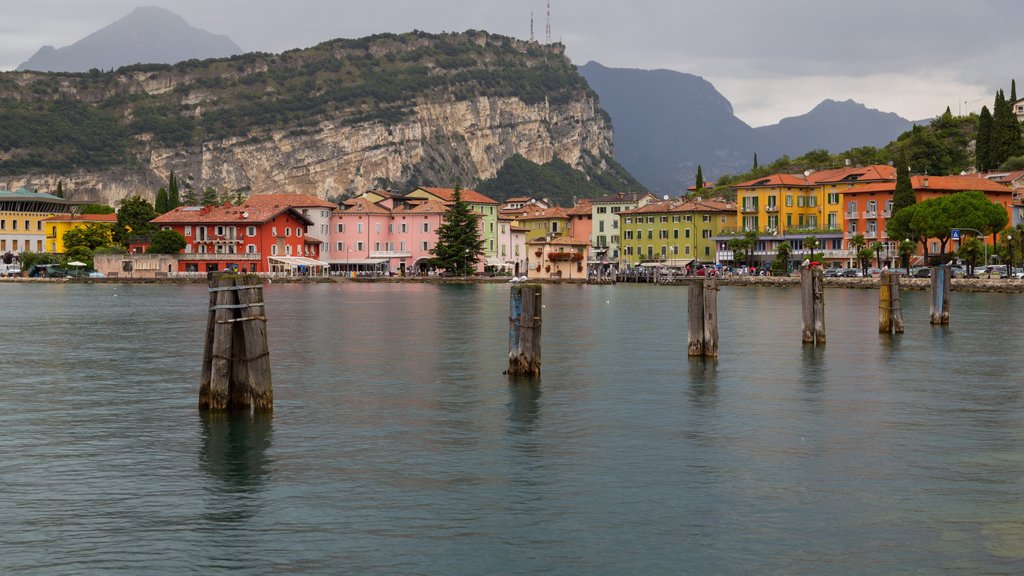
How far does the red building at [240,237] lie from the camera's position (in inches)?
5531

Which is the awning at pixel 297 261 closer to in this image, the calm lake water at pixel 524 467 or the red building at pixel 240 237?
the red building at pixel 240 237

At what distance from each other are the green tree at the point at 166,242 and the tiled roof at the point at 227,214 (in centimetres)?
300

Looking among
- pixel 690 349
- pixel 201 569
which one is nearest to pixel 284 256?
pixel 690 349

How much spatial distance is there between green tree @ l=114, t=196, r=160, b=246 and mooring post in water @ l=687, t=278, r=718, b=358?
4759 inches

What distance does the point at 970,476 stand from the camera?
1920cm

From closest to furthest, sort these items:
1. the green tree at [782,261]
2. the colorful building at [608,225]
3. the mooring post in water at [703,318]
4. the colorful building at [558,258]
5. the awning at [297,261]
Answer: the mooring post in water at [703,318], the green tree at [782,261], the awning at [297,261], the colorful building at [558,258], the colorful building at [608,225]

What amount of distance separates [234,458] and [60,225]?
161 meters

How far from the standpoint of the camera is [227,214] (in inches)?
5625

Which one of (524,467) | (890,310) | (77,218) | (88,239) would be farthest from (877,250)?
(524,467)

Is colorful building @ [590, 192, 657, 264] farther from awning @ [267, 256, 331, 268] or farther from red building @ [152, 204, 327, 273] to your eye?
red building @ [152, 204, 327, 273]

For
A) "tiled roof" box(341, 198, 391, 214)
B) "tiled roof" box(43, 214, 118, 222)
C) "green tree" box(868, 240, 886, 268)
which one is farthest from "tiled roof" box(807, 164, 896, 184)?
"tiled roof" box(43, 214, 118, 222)

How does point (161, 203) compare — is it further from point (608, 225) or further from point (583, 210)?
point (608, 225)

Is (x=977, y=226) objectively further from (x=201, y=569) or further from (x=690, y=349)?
(x=201, y=569)

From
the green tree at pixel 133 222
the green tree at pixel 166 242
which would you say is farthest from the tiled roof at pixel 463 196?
the green tree at pixel 133 222
